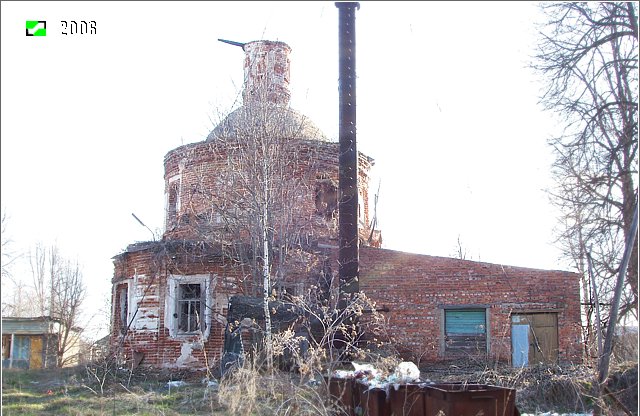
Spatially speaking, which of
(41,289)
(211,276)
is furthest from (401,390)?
(41,289)

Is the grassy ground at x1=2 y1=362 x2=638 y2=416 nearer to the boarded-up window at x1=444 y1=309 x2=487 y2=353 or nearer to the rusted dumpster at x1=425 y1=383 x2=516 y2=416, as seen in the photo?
the rusted dumpster at x1=425 y1=383 x2=516 y2=416

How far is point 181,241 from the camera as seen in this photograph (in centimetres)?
1928

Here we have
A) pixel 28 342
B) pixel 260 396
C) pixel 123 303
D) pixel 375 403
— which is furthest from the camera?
pixel 28 342

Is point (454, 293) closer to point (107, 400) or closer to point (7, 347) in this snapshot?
point (107, 400)

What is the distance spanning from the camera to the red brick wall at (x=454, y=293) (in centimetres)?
1781

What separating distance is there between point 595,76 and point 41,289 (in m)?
42.8

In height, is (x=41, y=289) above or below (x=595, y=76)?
below

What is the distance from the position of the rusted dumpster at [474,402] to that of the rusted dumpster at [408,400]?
0.20 metres

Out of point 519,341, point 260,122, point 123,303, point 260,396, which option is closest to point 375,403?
point 260,396

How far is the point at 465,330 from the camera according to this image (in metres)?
18.4

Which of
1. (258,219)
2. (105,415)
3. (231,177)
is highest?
(231,177)

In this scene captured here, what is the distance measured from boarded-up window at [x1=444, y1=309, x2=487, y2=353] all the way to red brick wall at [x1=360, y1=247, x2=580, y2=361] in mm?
250

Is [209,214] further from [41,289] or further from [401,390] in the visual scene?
[41,289]

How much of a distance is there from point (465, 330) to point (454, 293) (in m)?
1.03
